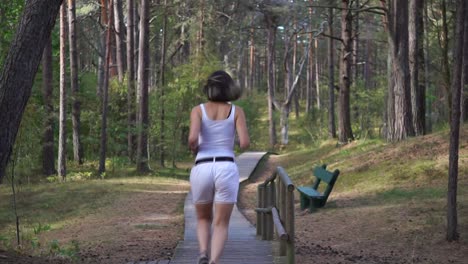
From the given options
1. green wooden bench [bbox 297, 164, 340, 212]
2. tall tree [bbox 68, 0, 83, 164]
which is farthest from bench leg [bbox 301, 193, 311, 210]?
tall tree [bbox 68, 0, 83, 164]

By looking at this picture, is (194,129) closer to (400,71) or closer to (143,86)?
(400,71)

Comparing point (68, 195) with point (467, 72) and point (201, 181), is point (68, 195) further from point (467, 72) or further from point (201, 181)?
point (201, 181)

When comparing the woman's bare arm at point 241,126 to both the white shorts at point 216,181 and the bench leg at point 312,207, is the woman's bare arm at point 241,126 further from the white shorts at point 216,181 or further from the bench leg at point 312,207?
the bench leg at point 312,207

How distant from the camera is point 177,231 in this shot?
12352mm

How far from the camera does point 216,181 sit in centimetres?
539

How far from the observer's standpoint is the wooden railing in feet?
21.5

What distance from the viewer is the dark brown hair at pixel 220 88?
5457mm

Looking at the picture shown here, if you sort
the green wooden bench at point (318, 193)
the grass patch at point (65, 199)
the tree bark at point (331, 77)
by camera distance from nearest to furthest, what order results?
1. the green wooden bench at point (318, 193)
2. the grass patch at point (65, 199)
3. the tree bark at point (331, 77)

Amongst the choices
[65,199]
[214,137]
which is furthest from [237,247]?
[65,199]

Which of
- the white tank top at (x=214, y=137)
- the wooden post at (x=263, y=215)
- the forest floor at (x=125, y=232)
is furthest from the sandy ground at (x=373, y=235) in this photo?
the white tank top at (x=214, y=137)

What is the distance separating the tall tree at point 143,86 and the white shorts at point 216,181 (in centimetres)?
2129

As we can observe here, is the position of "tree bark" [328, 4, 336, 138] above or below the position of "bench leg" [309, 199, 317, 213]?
above

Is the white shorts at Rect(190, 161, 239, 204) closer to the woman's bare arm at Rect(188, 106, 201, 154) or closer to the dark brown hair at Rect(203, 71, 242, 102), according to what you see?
the woman's bare arm at Rect(188, 106, 201, 154)

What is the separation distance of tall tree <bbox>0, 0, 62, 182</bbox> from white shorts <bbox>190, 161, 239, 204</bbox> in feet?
8.32
